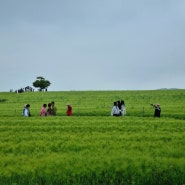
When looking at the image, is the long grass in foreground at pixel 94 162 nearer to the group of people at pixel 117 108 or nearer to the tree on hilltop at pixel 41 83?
the group of people at pixel 117 108

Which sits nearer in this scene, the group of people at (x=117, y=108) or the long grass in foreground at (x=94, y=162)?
the long grass in foreground at (x=94, y=162)

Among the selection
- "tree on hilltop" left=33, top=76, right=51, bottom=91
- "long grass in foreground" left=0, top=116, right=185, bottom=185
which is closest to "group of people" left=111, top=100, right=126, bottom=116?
"long grass in foreground" left=0, top=116, right=185, bottom=185

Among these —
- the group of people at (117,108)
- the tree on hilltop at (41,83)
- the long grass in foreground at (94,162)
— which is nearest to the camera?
the long grass in foreground at (94,162)

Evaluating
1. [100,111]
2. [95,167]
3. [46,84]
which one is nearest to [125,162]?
[95,167]

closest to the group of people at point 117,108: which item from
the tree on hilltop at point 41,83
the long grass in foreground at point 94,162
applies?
the long grass in foreground at point 94,162

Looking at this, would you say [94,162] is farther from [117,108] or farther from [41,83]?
[41,83]

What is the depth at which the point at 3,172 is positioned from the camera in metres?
11.2

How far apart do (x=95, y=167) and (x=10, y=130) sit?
1266 centimetres

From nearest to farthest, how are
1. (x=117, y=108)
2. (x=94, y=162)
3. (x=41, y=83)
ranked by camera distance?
1. (x=94, y=162)
2. (x=117, y=108)
3. (x=41, y=83)

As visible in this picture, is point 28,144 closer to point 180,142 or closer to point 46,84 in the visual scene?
point 180,142

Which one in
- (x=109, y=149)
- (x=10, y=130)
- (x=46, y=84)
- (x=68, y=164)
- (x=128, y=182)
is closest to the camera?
(x=128, y=182)

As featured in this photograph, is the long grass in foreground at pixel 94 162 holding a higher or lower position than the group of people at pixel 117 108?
lower

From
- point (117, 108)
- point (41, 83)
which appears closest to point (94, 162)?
point (117, 108)

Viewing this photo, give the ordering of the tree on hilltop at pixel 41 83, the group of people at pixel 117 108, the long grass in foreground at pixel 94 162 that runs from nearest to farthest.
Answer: the long grass in foreground at pixel 94 162 < the group of people at pixel 117 108 < the tree on hilltop at pixel 41 83
